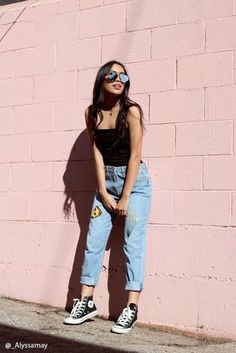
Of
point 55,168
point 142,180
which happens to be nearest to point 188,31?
point 142,180

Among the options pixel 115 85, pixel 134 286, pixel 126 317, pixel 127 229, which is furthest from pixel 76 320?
pixel 115 85

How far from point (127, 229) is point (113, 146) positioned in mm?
636

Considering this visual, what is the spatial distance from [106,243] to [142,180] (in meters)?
0.60

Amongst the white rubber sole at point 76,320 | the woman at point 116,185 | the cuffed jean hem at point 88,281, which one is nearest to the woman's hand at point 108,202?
the woman at point 116,185

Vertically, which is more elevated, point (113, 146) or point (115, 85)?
point (115, 85)

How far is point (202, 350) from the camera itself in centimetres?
462

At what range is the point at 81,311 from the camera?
17.0 feet

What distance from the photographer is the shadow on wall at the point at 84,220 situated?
538 cm

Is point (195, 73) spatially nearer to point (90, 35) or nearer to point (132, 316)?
point (90, 35)

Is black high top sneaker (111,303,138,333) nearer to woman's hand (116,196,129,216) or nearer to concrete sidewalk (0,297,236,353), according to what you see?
concrete sidewalk (0,297,236,353)

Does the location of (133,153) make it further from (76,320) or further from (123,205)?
(76,320)

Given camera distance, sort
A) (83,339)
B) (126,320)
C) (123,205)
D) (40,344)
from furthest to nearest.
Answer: (123,205), (126,320), (83,339), (40,344)

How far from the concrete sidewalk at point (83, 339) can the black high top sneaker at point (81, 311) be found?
1.8 inches

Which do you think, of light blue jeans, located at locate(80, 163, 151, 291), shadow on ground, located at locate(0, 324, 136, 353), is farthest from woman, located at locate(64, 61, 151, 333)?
shadow on ground, located at locate(0, 324, 136, 353)
